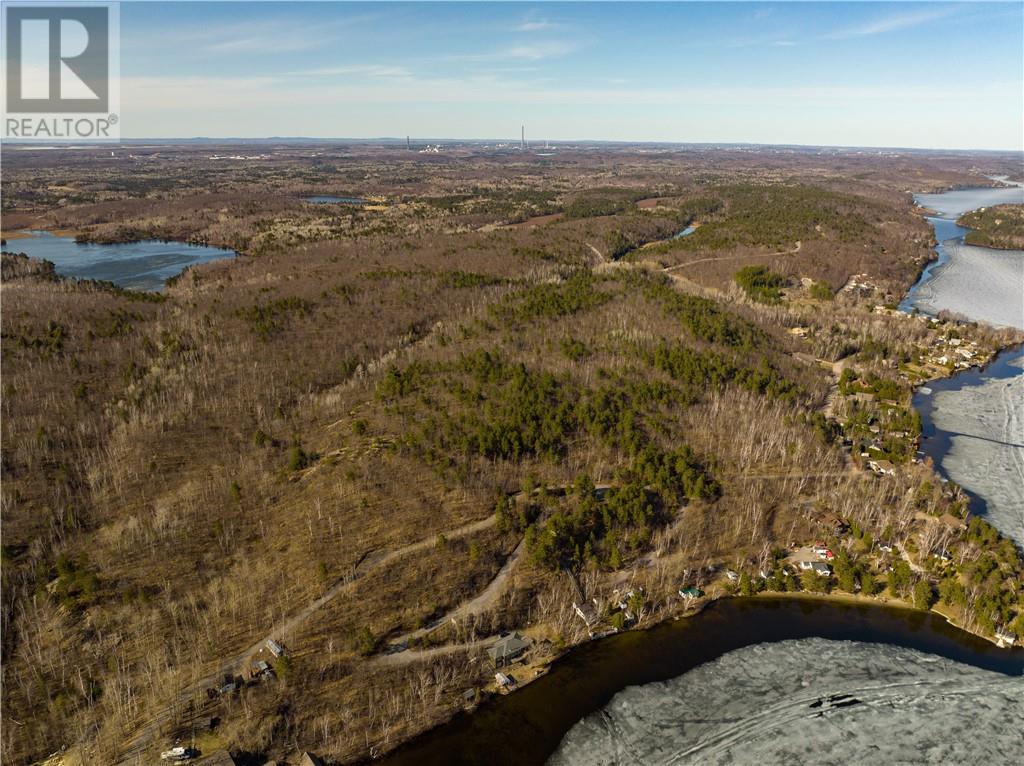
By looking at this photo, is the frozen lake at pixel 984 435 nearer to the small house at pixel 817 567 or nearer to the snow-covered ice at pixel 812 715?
the small house at pixel 817 567

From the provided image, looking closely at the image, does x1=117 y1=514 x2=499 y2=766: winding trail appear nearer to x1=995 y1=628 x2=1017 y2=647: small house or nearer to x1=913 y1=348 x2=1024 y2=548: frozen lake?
x1=995 y1=628 x2=1017 y2=647: small house

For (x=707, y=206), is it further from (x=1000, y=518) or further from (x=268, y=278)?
(x=1000, y=518)

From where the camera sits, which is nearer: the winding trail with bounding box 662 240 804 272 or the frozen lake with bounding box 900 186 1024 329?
the frozen lake with bounding box 900 186 1024 329

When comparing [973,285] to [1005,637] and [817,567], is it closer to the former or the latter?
[1005,637]

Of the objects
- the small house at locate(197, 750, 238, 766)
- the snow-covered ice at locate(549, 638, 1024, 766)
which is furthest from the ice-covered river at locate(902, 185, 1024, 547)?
the small house at locate(197, 750, 238, 766)

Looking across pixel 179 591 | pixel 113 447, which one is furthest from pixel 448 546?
pixel 113 447

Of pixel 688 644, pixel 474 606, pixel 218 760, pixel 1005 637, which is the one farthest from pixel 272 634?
pixel 1005 637
